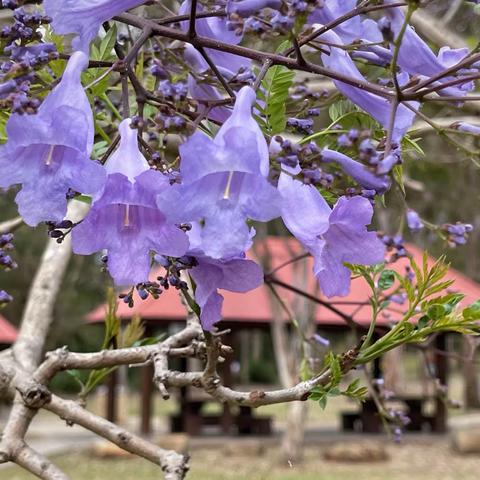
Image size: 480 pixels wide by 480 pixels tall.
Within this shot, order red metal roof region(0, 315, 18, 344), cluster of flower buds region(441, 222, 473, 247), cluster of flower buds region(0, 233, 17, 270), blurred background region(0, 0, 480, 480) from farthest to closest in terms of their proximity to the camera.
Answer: red metal roof region(0, 315, 18, 344), blurred background region(0, 0, 480, 480), cluster of flower buds region(441, 222, 473, 247), cluster of flower buds region(0, 233, 17, 270)

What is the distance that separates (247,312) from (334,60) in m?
19.2

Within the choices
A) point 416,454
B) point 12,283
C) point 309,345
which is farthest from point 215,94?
point 12,283

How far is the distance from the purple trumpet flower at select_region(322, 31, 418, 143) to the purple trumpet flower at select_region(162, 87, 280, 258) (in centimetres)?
25

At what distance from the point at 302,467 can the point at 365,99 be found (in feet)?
54.7

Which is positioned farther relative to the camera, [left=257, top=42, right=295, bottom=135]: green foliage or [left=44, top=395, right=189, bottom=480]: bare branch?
[left=44, top=395, right=189, bottom=480]: bare branch

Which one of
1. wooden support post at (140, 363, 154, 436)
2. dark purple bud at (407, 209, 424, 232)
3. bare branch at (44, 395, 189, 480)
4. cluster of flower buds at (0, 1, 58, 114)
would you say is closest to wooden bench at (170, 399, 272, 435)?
wooden support post at (140, 363, 154, 436)

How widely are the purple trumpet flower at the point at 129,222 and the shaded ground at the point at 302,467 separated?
46.3 ft

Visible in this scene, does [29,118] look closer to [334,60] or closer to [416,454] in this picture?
[334,60]

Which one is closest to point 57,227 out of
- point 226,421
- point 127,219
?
point 127,219

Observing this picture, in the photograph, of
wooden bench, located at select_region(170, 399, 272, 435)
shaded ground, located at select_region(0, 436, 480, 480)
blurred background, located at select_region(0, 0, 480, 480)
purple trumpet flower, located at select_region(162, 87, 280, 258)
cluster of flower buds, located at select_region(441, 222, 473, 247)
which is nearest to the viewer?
purple trumpet flower, located at select_region(162, 87, 280, 258)

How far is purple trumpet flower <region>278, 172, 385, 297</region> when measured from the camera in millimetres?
1106

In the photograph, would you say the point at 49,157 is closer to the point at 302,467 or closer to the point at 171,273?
the point at 171,273

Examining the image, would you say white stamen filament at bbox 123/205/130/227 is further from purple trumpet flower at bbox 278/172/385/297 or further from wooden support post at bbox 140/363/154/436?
wooden support post at bbox 140/363/154/436

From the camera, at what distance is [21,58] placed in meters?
1.19
